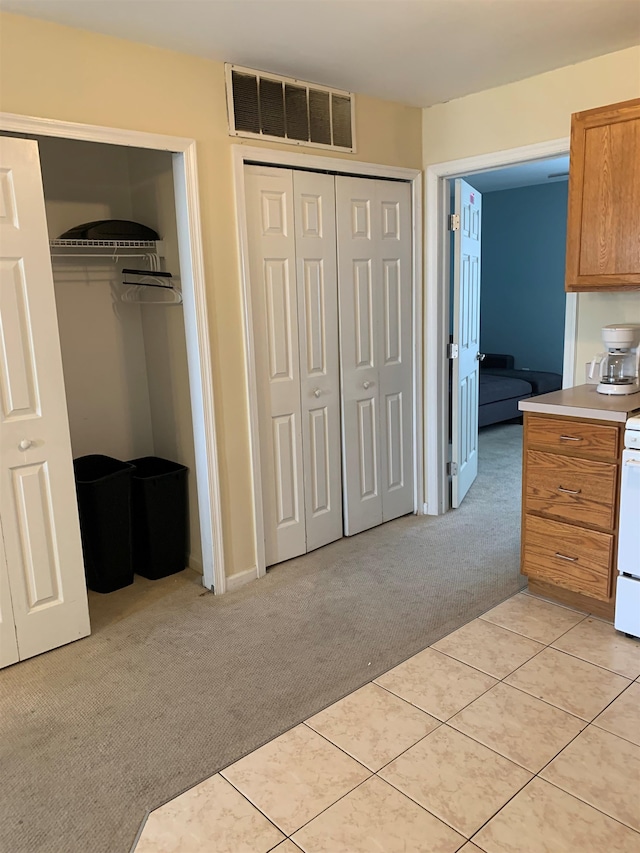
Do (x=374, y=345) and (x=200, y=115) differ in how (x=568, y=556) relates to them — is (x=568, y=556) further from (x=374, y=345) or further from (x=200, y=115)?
(x=200, y=115)

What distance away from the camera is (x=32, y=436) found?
253cm

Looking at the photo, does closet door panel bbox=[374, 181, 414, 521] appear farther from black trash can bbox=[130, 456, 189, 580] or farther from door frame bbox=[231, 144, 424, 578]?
black trash can bbox=[130, 456, 189, 580]

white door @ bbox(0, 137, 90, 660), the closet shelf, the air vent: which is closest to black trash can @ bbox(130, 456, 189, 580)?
white door @ bbox(0, 137, 90, 660)

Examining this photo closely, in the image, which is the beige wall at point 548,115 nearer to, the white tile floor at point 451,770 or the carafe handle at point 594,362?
the carafe handle at point 594,362

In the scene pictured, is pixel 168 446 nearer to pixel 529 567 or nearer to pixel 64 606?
pixel 64 606

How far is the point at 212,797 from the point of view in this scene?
1.90m

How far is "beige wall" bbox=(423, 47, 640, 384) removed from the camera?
9.61 feet

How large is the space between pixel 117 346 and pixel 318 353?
1.12 metres

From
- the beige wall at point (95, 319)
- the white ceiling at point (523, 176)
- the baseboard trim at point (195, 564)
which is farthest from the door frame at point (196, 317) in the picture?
the white ceiling at point (523, 176)

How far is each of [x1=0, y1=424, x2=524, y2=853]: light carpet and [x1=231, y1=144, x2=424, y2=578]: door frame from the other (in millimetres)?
477

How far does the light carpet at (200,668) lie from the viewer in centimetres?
194

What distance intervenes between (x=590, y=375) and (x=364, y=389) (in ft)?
3.98

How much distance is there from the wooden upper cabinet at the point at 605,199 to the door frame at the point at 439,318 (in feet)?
1.29

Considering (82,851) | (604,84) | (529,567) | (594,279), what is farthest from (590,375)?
(82,851)
